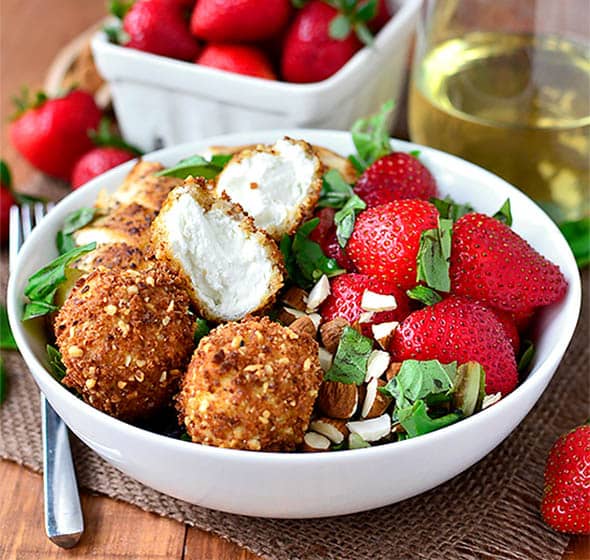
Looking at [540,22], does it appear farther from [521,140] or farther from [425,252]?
[425,252]

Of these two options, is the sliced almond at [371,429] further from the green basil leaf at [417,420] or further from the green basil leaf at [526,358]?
the green basil leaf at [526,358]

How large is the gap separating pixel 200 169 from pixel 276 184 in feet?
0.61

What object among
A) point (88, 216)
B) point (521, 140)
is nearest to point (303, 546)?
point (88, 216)

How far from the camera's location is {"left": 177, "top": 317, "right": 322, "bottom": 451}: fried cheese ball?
1.17 metres

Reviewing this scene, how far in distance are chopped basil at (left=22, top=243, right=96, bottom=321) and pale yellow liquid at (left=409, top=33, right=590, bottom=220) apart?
0.91m

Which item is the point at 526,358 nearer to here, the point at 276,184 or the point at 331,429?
the point at 331,429

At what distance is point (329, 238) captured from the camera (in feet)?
4.98

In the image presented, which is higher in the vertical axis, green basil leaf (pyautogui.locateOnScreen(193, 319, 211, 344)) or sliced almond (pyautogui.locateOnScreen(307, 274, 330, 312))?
green basil leaf (pyautogui.locateOnScreen(193, 319, 211, 344))

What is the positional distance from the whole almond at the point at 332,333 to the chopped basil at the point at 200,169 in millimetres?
393

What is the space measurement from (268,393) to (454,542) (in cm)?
39

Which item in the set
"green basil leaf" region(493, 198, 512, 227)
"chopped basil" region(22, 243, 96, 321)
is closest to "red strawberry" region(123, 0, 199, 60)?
"chopped basil" region(22, 243, 96, 321)

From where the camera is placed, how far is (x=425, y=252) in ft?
4.41

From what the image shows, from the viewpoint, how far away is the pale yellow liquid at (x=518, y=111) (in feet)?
6.42

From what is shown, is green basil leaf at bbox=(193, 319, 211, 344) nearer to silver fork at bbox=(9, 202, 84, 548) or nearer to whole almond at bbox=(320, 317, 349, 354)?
whole almond at bbox=(320, 317, 349, 354)
